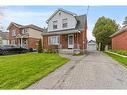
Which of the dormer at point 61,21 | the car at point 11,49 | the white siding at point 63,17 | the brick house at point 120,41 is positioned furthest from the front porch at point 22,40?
the brick house at point 120,41

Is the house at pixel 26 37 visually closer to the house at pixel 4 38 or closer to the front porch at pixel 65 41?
the house at pixel 4 38

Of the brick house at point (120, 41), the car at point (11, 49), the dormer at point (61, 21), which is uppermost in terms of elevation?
the dormer at point (61, 21)

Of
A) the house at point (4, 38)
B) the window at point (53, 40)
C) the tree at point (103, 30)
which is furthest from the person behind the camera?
the window at point (53, 40)

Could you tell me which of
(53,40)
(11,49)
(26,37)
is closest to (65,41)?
(53,40)

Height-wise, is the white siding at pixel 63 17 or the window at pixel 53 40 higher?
the white siding at pixel 63 17

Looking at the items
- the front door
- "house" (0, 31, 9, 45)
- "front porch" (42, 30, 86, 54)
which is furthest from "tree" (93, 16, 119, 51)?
"house" (0, 31, 9, 45)

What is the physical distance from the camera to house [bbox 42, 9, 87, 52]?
1998cm

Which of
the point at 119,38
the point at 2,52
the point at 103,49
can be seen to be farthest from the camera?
the point at 119,38

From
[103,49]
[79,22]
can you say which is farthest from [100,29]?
[79,22]

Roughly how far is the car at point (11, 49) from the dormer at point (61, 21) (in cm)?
400

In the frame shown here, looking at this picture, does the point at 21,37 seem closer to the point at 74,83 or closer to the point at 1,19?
the point at 1,19

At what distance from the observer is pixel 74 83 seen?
6020 millimetres

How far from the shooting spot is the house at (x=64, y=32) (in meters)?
20.0
